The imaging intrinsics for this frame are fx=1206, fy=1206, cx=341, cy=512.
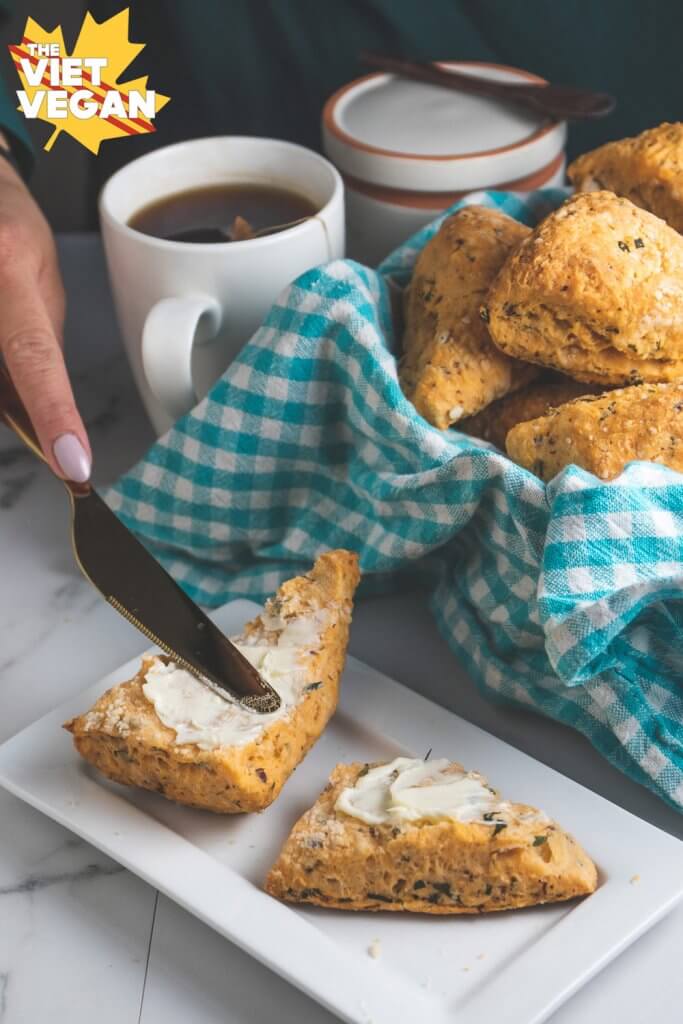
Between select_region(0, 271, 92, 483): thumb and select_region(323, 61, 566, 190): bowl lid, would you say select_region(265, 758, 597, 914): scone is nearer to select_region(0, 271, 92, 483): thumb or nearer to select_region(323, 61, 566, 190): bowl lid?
select_region(0, 271, 92, 483): thumb

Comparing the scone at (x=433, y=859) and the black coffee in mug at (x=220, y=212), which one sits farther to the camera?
the black coffee in mug at (x=220, y=212)

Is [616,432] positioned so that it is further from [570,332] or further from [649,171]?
[649,171]

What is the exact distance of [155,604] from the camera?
89 cm

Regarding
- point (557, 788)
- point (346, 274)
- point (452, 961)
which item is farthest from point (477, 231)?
point (452, 961)

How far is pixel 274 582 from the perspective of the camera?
1.07 meters

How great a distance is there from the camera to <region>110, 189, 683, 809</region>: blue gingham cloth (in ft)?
2.66

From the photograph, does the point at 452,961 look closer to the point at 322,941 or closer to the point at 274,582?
the point at 322,941

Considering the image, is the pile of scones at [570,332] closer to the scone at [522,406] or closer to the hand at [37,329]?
the scone at [522,406]

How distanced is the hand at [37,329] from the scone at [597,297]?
0.34 m

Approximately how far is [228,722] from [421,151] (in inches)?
27.0

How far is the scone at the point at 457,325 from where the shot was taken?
0.96 metres

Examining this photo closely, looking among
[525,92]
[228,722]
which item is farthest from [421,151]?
[228,722]

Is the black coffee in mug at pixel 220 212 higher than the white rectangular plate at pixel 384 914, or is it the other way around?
the black coffee in mug at pixel 220 212

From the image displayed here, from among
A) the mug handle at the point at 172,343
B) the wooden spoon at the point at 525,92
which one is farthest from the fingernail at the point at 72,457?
the wooden spoon at the point at 525,92
